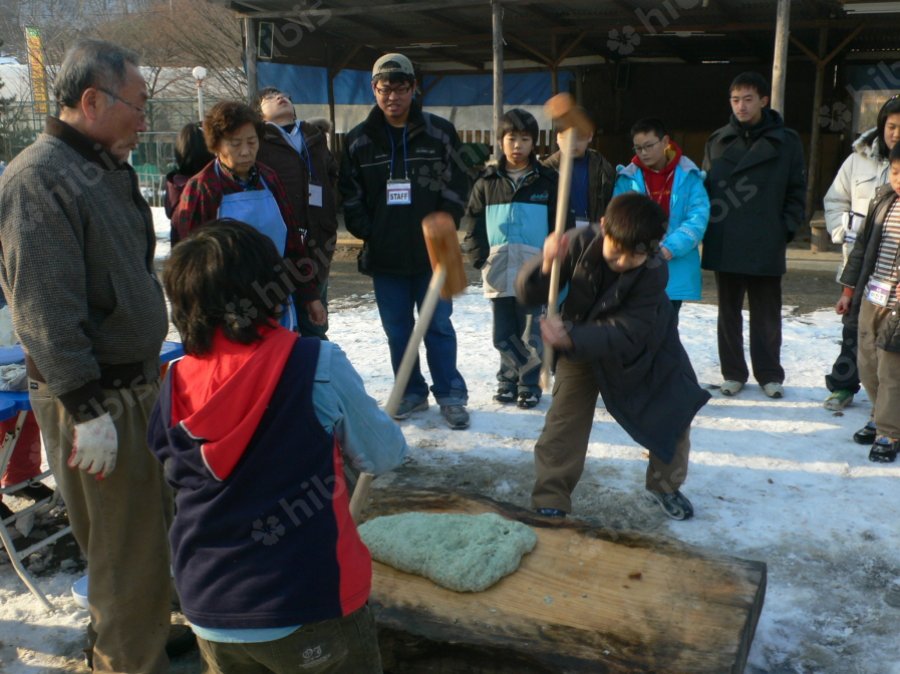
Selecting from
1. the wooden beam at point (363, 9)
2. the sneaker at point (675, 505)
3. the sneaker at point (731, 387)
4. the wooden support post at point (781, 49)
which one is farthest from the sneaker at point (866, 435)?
the wooden beam at point (363, 9)

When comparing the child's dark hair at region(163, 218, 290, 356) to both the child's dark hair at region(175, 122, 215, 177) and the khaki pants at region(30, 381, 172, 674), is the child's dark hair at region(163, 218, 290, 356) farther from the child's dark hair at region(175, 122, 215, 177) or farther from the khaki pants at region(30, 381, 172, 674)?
the child's dark hair at region(175, 122, 215, 177)

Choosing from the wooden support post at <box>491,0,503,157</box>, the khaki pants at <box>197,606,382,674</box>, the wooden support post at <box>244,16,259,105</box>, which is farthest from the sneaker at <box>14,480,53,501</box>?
the wooden support post at <box>244,16,259,105</box>

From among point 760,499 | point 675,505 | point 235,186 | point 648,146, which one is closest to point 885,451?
point 760,499

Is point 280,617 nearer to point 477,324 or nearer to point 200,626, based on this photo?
point 200,626

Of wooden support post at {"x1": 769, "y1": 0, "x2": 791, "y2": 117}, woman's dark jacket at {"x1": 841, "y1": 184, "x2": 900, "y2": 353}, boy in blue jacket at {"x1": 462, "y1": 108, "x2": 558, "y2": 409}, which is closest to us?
woman's dark jacket at {"x1": 841, "y1": 184, "x2": 900, "y2": 353}

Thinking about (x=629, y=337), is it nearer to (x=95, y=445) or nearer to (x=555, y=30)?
(x=95, y=445)

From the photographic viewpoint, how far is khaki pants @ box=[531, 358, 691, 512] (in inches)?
136

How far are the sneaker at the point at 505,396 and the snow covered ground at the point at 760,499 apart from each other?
7 cm

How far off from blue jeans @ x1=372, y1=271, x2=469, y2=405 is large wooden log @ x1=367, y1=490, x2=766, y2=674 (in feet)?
6.45

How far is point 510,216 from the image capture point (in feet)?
15.5

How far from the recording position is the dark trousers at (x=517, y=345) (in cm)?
495

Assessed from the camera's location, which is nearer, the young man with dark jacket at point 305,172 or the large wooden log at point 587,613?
the large wooden log at point 587,613

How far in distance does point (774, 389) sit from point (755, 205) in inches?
44.4

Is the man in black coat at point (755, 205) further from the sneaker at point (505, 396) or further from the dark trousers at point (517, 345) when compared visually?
the sneaker at point (505, 396)
